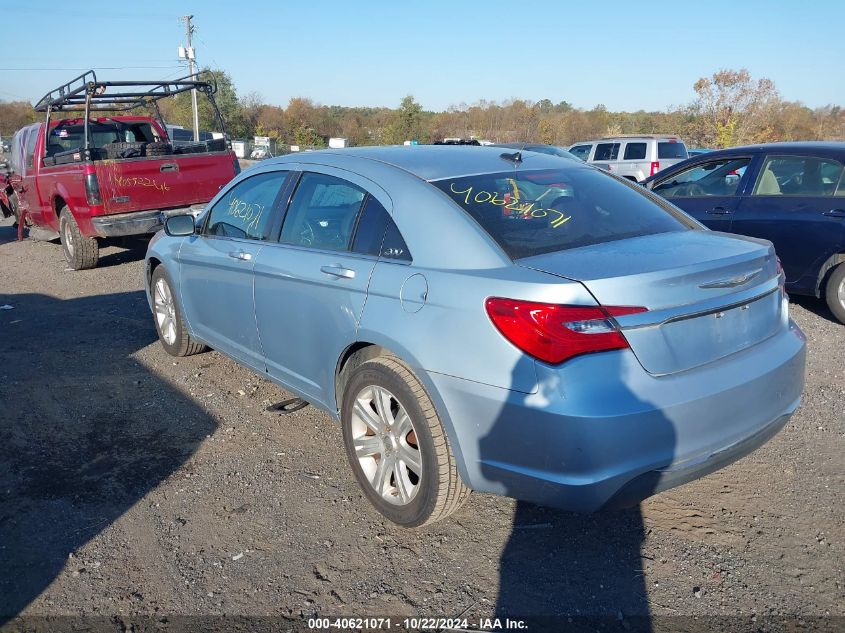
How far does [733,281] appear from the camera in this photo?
2.87 m

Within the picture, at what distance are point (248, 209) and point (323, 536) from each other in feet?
7.40

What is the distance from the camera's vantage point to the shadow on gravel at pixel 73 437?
3244 mm

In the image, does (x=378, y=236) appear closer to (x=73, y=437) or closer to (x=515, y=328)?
(x=515, y=328)

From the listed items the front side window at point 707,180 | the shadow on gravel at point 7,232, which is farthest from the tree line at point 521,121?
the front side window at point 707,180

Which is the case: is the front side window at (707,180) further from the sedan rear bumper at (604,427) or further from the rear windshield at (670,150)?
the rear windshield at (670,150)

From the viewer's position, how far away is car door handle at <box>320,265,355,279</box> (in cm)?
338

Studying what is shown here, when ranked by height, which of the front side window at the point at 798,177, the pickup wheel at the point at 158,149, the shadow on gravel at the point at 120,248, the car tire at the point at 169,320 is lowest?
the shadow on gravel at the point at 120,248

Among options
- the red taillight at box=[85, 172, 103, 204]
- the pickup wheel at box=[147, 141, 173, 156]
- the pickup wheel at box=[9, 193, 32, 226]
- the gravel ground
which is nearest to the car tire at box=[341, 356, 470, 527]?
the gravel ground

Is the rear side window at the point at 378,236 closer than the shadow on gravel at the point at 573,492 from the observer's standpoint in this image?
No

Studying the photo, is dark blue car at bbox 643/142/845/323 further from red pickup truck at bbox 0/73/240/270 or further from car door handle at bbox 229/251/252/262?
red pickup truck at bbox 0/73/240/270

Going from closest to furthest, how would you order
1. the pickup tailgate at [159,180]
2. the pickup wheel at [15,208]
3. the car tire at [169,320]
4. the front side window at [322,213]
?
the front side window at [322,213], the car tire at [169,320], the pickup tailgate at [159,180], the pickup wheel at [15,208]

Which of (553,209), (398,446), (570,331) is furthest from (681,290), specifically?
(398,446)

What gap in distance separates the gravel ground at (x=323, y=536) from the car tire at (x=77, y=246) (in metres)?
5.15

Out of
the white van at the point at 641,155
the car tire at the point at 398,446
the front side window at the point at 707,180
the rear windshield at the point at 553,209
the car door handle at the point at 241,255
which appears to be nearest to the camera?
the car tire at the point at 398,446
